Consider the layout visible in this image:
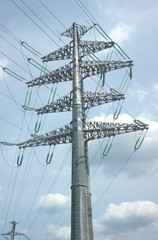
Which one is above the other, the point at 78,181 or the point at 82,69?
the point at 82,69

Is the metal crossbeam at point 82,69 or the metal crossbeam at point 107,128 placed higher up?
the metal crossbeam at point 82,69

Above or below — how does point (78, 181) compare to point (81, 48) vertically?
below

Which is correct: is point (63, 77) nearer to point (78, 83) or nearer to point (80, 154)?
point (78, 83)

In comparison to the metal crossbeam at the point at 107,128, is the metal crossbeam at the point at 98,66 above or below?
above

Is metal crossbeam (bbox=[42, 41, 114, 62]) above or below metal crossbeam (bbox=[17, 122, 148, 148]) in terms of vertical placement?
above

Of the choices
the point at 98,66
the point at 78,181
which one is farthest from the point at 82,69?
the point at 78,181

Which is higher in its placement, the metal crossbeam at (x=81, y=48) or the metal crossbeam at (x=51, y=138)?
the metal crossbeam at (x=81, y=48)

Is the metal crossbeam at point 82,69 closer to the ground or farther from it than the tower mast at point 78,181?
farther from it

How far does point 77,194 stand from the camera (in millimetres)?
11367

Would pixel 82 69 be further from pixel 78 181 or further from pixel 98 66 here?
pixel 78 181

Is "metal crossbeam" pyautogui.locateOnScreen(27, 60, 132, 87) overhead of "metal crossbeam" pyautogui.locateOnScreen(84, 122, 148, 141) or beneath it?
overhead

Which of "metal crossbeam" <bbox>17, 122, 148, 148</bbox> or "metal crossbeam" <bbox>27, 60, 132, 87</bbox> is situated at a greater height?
"metal crossbeam" <bbox>27, 60, 132, 87</bbox>

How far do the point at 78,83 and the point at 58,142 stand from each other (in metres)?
4.49

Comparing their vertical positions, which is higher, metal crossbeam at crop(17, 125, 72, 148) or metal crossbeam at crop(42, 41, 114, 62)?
metal crossbeam at crop(42, 41, 114, 62)
